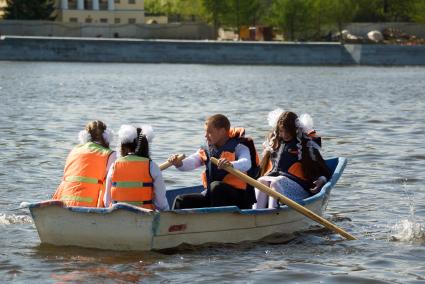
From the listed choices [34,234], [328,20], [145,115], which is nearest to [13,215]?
[34,234]

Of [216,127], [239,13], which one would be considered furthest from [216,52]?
[216,127]

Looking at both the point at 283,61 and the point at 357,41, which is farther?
the point at 357,41

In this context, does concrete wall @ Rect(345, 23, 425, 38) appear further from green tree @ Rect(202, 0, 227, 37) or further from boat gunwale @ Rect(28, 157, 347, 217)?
boat gunwale @ Rect(28, 157, 347, 217)

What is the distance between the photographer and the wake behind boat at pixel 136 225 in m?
10.8

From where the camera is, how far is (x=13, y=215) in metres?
13.5

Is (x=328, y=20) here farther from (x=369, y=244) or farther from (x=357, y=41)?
(x=369, y=244)

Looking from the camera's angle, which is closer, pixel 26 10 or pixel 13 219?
pixel 13 219

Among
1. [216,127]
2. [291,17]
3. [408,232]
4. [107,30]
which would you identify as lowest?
[107,30]

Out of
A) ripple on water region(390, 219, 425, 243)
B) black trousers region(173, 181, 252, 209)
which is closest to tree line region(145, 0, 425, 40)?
ripple on water region(390, 219, 425, 243)

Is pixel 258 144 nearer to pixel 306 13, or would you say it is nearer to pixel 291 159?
pixel 291 159

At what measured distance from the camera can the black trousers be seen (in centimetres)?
1194

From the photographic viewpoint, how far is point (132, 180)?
36.4ft

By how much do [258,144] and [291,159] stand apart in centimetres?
1021

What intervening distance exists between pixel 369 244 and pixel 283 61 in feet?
213
